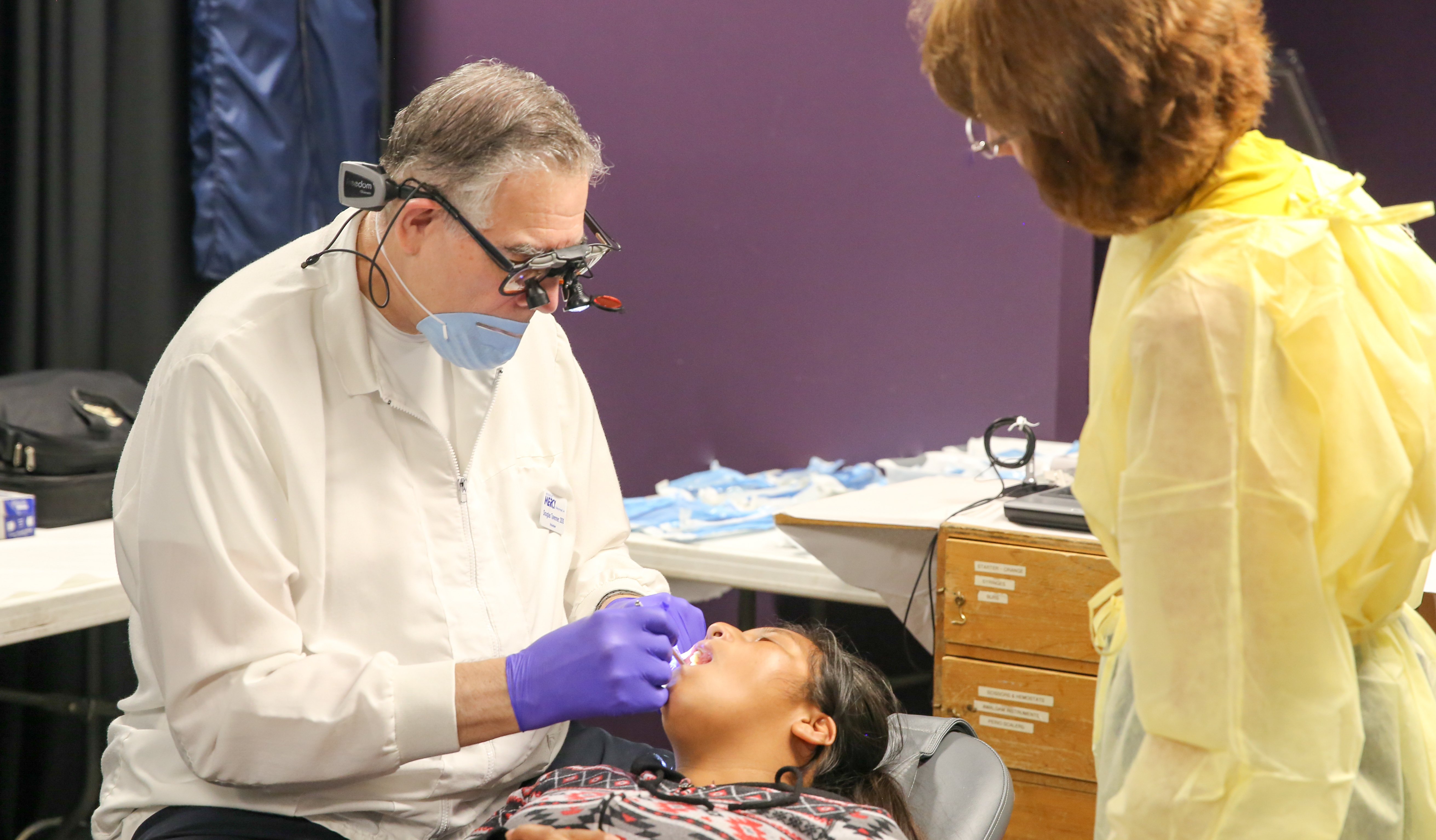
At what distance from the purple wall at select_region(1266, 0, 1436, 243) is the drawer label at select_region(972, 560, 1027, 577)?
11.2 ft

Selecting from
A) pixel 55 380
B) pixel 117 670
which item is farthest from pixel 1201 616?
pixel 117 670

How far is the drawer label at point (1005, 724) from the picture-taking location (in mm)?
2033

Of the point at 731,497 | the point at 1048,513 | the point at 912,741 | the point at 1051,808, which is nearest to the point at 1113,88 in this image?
the point at 912,741

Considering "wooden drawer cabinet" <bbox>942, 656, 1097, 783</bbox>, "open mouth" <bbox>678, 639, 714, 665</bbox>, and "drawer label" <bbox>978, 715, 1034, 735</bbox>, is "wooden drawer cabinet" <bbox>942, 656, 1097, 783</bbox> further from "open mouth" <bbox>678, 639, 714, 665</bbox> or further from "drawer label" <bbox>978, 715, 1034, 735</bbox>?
"open mouth" <bbox>678, 639, 714, 665</bbox>

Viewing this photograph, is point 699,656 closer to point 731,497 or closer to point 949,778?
point 949,778

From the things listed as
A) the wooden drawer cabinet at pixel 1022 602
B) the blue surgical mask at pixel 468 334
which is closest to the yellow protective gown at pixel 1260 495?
the blue surgical mask at pixel 468 334

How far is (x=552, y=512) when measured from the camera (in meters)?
1.75

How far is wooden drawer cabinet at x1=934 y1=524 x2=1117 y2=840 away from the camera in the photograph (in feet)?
6.47

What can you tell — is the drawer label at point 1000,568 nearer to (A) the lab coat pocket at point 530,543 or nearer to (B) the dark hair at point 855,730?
(B) the dark hair at point 855,730

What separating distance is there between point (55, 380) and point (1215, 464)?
8.29 ft

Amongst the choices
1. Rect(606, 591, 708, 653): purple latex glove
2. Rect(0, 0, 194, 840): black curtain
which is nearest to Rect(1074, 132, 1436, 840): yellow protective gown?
Rect(606, 591, 708, 653): purple latex glove

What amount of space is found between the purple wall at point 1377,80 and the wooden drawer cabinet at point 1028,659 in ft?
11.2

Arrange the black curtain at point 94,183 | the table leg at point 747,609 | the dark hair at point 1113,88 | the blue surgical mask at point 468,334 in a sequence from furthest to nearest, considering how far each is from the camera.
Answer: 1. the black curtain at point 94,183
2. the table leg at point 747,609
3. the blue surgical mask at point 468,334
4. the dark hair at point 1113,88

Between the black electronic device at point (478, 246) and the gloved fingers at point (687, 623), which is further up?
the black electronic device at point (478, 246)
